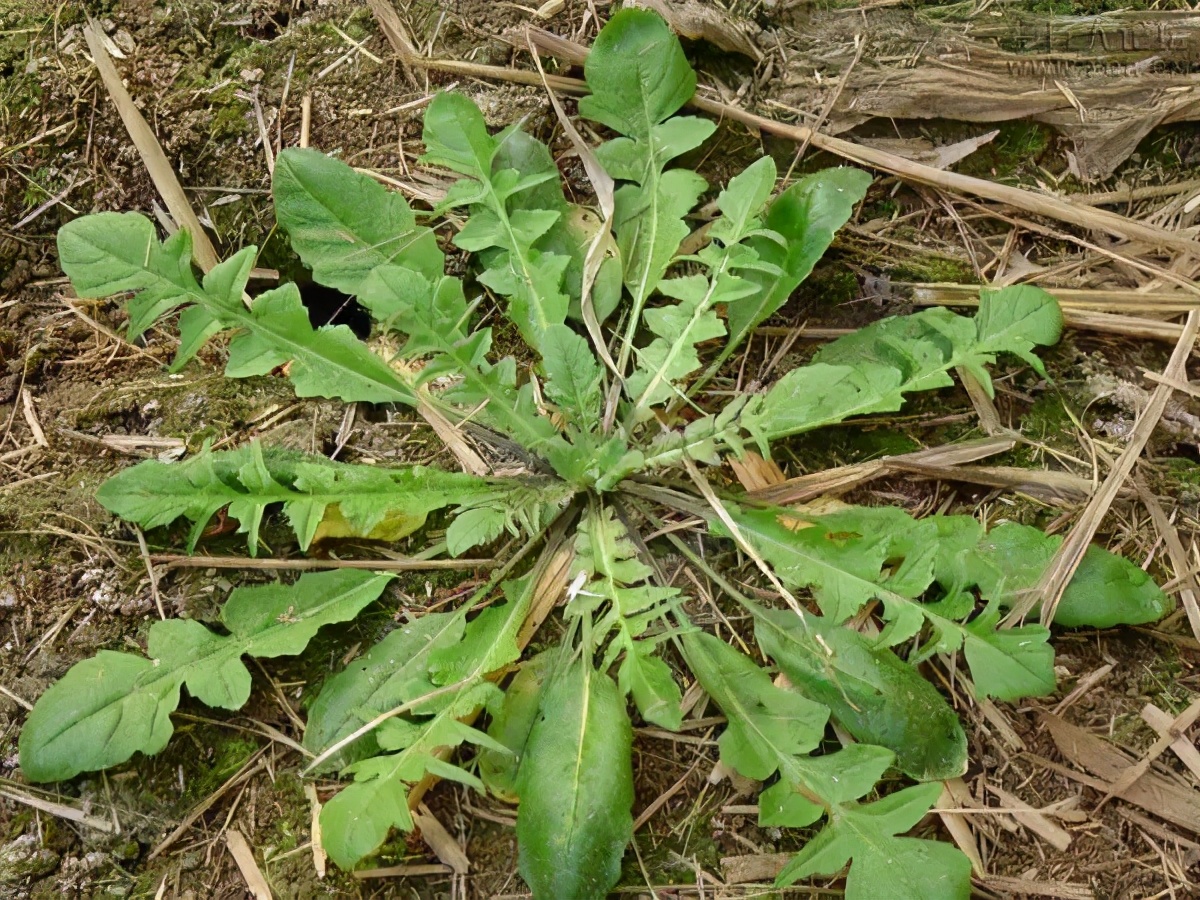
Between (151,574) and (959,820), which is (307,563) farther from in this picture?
(959,820)

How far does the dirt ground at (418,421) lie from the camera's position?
1.72 metres

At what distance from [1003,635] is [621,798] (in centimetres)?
78

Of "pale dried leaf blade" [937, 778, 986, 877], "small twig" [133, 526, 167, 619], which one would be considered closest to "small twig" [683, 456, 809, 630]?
"pale dried leaf blade" [937, 778, 986, 877]

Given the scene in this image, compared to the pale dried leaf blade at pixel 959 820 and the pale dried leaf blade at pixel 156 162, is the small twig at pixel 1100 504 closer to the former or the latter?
the pale dried leaf blade at pixel 959 820

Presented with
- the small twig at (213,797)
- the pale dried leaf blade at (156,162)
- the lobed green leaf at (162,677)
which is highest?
the pale dried leaf blade at (156,162)

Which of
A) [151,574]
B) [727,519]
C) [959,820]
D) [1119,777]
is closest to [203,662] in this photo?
[151,574]

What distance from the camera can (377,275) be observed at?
175 cm

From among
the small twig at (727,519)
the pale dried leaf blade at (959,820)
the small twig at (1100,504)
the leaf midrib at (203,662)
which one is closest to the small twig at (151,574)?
the leaf midrib at (203,662)

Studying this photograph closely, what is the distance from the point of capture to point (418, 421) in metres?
1.98

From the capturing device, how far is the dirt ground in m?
1.72

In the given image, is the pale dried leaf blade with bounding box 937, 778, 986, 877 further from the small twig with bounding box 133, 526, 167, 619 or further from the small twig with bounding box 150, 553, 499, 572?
the small twig with bounding box 133, 526, 167, 619

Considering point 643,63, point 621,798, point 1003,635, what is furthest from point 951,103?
point 621,798

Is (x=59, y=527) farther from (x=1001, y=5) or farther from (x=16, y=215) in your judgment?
(x=1001, y=5)

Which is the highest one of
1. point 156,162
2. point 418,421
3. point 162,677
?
point 156,162
